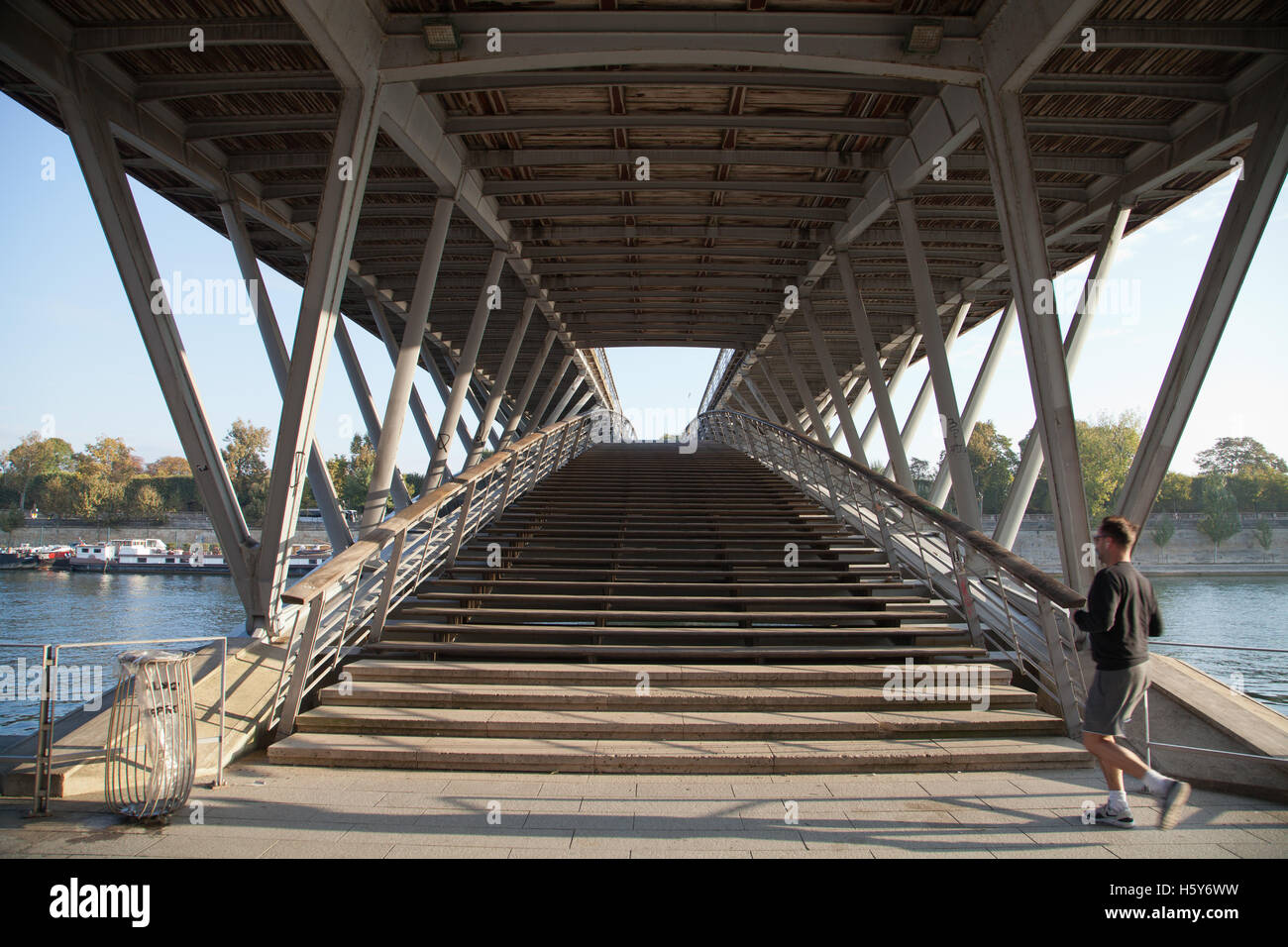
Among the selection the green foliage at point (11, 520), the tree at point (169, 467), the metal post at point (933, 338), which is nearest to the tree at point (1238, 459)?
the metal post at point (933, 338)

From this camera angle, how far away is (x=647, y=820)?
379cm

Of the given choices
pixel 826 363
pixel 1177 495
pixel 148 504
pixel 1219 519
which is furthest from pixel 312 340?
pixel 1177 495

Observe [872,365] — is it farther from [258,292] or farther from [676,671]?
[258,292]

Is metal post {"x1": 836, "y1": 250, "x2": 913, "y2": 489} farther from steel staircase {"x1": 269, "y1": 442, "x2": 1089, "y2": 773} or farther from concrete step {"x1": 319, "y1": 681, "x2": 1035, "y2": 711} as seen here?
concrete step {"x1": 319, "y1": 681, "x2": 1035, "y2": 711}

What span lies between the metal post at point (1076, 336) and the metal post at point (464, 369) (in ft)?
33.1

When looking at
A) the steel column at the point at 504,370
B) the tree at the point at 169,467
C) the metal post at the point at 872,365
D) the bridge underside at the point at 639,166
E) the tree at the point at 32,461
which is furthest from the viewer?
the tree at the point at 169,467

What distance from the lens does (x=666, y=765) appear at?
14.8 feet

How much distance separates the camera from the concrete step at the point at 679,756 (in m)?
4.54

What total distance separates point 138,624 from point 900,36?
66.1 ft

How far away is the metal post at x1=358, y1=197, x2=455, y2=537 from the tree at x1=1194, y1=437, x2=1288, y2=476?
5578 cm

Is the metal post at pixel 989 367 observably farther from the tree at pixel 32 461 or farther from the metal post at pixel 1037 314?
the tree at pixel 32 461

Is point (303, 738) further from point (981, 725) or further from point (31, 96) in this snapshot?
point (31, 96)

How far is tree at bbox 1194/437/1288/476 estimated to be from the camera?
157 ft

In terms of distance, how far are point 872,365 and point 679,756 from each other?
453 inches
